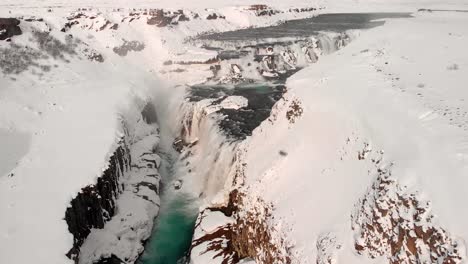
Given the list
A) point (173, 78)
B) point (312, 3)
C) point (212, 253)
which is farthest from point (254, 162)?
point (312, 3)

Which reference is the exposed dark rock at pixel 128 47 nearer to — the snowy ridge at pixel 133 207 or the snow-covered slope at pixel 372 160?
the snowy ridge at pixel 133 207

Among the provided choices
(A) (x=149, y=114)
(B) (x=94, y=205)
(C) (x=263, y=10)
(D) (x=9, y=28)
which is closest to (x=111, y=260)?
(B) (x=94, y=205)

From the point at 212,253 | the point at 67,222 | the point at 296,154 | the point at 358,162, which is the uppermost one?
the point at 358,162

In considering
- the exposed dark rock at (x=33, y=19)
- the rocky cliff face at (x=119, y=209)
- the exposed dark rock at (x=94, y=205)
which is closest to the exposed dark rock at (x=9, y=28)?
the exposed dark rock at (x=33, y=19)

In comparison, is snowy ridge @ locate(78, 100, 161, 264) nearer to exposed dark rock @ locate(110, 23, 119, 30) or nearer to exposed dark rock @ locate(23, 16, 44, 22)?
exposed dark rock @ locate(23, 16, 44, 22)

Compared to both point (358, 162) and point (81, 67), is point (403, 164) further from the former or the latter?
point (81, 67)

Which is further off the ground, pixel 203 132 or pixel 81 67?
pixel 81 67

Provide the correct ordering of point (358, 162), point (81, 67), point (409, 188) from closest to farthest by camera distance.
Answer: point (409, 188)
point (358, 162)
point (81, 67)
